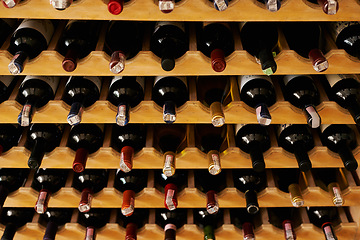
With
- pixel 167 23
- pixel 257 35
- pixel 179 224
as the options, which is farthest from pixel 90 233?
pixel 257 35

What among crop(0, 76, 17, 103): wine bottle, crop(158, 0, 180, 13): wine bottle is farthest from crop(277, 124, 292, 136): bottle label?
crop(0, 76, 17, 103): wine bottle

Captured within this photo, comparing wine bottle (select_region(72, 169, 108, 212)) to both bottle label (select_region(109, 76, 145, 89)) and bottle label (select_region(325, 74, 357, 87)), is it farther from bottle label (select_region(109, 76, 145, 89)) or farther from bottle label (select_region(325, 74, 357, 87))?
bottle label (select_region(325, 74, 357, 87))

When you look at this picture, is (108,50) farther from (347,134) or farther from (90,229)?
(347,134)

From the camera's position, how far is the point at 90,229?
3.80 ft

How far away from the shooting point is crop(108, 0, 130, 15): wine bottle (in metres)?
0.73

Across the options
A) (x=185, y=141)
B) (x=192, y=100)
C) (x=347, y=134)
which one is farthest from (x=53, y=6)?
(x=347, y=134)

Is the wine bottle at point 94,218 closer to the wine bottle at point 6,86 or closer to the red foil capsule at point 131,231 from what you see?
the red foil capsule at point 131,231

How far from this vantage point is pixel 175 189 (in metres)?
1.07

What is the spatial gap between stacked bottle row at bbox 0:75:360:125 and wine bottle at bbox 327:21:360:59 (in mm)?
102

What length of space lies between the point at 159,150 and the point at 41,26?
0.53 meters

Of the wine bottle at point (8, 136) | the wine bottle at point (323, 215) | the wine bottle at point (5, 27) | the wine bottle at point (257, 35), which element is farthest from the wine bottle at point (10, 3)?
the wine bottle at point (323, 215)

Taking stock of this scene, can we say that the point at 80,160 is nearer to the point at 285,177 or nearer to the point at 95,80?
the point at 95,80

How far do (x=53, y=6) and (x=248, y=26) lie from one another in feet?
1.74

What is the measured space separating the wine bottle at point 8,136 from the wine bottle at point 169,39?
1.82ft
